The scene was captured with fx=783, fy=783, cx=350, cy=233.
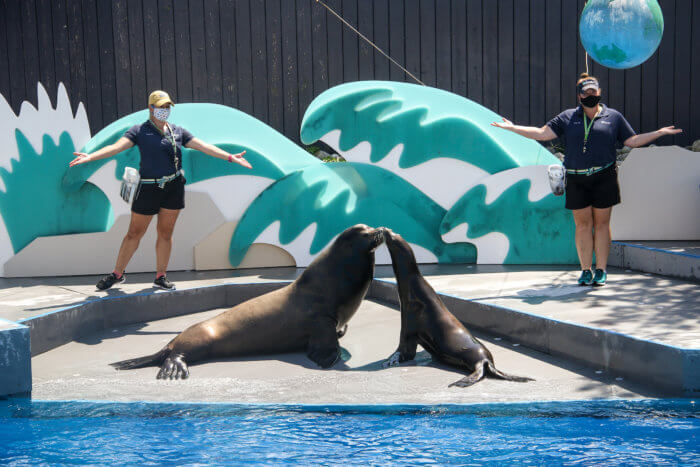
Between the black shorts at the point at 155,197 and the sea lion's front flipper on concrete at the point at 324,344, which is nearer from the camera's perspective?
the sea lion's front flipper on concrete at the point at 324,344

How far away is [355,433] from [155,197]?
3455mm

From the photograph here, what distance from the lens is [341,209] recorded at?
7578 millimetres

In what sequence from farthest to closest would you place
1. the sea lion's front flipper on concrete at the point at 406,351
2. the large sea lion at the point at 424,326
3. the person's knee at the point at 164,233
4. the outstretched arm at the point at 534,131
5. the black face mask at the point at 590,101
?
the person's knee at the point at 164,233
the outstretched arm at the point at 534,131
the black face mask at the point at 590,101
the sea lion's front flipper on concrete at the point at 406,351
the large sea lion at the point at 424,326

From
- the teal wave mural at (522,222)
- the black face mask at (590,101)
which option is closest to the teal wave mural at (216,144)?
the teal wave mural at (522,222)

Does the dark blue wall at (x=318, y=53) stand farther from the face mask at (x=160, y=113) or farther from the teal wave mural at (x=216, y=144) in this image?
the face mask at (x=160, y=113)

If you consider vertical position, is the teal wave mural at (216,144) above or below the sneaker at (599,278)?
above

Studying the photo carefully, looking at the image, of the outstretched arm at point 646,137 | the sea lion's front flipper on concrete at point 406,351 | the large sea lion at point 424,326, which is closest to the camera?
the large sea lion at point 424,326

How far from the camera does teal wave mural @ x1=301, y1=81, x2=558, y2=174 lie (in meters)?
7.66

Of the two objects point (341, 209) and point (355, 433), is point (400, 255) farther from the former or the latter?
point (341, 209)

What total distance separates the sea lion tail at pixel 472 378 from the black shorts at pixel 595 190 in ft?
6.95

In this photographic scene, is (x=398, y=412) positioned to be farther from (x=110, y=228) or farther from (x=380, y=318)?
(x=110, y=228)

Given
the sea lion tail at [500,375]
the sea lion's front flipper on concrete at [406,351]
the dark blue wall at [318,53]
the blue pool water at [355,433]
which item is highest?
the dark blue wall at [318,53]

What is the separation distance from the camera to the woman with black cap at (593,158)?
19.3 ft

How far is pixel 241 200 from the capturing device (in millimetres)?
7621
